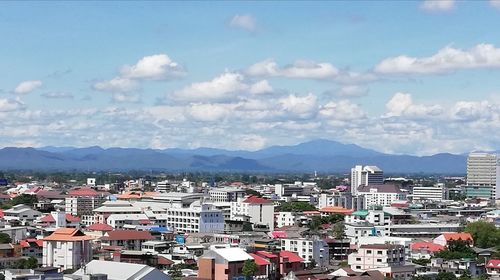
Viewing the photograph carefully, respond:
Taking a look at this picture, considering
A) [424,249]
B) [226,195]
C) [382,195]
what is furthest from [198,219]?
[382,195]

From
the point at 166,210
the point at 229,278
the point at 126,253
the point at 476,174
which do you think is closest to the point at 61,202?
the point at 166,210

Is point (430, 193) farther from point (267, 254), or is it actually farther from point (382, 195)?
point (267, 254)

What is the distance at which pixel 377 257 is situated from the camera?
33.1 m

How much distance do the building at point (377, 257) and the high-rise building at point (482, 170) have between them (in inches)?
2651

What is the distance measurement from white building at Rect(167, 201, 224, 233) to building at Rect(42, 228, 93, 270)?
13858 millimetres

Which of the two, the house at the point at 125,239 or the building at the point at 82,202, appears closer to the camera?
the house at the point at 125,239

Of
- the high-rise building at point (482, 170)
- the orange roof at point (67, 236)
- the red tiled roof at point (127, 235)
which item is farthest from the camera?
the high-rise building at point (482, 170)

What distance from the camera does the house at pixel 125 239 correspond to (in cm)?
3859

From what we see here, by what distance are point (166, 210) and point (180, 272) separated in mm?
23341

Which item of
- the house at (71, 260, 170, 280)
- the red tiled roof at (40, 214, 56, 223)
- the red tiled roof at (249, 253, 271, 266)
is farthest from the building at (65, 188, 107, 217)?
the house at (71, 260, 170, 280)

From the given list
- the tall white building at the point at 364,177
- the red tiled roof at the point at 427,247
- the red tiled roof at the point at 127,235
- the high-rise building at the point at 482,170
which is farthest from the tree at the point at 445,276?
the high-rise building at the point at 482,170

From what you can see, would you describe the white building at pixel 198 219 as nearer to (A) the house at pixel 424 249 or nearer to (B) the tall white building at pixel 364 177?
(A) the house at pixel 424 249

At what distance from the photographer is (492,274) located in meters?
33.4

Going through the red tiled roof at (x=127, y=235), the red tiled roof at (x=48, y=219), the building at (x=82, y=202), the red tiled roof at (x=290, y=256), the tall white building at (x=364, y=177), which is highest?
the tall white building at (x=364, y=177)
